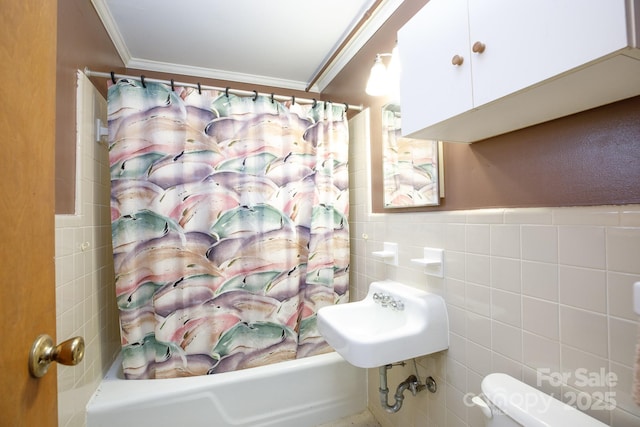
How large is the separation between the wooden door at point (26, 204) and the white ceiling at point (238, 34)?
3.83ft

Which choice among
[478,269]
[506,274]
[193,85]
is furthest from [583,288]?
[193,85]

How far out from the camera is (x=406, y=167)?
1.41m

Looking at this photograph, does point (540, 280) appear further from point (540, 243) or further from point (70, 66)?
point (70, 66)

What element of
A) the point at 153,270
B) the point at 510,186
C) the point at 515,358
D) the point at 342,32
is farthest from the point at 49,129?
the point at 342,32

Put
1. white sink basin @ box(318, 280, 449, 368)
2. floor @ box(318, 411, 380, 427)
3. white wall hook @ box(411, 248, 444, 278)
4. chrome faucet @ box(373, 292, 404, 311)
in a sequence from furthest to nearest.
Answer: floor @ box(318, 411, 380, 427), chrome faucet @ box(373, 292, 404, 311), white wall hook @ box(411, 248, 444, 278), white sink basin @ box(318, 280, 449, 368)

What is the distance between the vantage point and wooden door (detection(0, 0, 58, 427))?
1.39 ft

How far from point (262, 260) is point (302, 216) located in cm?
37

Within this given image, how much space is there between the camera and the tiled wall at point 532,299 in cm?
68

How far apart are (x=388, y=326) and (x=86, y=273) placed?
1.50m

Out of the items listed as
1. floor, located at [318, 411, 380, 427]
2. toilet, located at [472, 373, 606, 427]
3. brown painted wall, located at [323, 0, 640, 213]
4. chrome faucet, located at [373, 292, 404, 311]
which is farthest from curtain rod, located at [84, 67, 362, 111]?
floor, located at [318, 411, 380, 427]

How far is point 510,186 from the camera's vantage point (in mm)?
922

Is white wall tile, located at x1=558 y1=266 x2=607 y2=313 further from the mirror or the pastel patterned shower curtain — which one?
the pastel patterned shower curtain

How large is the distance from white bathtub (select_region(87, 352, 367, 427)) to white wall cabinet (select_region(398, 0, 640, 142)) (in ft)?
4.83

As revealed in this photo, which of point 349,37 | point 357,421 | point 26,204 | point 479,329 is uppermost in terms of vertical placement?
point 349,37
